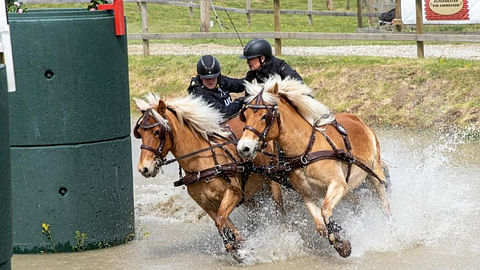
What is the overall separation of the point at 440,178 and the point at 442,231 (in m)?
2.49

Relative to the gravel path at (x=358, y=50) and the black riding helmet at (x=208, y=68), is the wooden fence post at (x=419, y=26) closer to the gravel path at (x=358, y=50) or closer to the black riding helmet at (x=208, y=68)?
the gravel path at (x=358, y=50)

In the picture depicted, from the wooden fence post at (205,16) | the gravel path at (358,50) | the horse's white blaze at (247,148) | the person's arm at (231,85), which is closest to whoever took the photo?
the horse's white blaze at (247,148)

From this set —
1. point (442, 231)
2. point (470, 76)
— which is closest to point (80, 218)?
point (442, 231)

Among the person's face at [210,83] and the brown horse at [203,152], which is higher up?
the person's face at [210,83]

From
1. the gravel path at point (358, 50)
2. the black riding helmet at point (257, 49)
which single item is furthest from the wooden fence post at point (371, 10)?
the black riding helmet at point (257, 49)

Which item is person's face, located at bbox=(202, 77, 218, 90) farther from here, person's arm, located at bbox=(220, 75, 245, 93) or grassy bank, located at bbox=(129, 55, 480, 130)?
grassy bank, located at bbox=(129, 55, 480, 130)

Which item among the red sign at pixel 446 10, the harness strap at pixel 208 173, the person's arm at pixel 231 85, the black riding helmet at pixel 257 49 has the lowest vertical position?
the harness strap at pixel 208 173

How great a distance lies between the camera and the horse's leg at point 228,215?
881 cm

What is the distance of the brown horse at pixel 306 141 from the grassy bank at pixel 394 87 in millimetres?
6889

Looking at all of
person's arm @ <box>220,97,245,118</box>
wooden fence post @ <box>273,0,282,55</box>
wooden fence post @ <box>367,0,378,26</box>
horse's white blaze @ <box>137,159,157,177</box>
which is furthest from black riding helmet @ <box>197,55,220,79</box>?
wooden fence post @ <box>367,0,378,26</box>

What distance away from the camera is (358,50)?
22.3 m

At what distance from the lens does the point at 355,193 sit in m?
9.72

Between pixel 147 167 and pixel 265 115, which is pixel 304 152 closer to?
pixel 265 115

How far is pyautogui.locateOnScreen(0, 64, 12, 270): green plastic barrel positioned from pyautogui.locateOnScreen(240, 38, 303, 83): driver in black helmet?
5.14 metres
